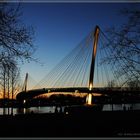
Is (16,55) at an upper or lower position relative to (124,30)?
lower

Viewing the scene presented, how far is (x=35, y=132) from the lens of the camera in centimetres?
1342

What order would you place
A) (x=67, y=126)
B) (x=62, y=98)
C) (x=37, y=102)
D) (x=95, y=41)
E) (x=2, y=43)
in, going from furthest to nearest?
(x=37, y=102), (x=62, y=98), (x=95, y=41), (x=2, y=43), (x=67, y=126)

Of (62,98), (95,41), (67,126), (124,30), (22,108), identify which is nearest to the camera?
(67,126)

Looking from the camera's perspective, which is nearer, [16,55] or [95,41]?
[16,55]

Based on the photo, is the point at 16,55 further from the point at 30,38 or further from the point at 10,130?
the point at 10,130

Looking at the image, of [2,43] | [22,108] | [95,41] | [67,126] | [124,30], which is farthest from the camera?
[22,108]

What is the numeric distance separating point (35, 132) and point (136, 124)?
5.08 m

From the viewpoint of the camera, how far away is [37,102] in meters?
93.9

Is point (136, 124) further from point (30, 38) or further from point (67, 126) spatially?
point (30, 38)

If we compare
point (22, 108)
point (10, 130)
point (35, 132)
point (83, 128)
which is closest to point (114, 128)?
point (83, 128)

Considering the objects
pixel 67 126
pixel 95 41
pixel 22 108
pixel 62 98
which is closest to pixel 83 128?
pixel 67 126

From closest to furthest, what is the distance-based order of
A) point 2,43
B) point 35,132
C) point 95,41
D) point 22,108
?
point 35,132 → point 2,43 → point 95,41 → point 22,108

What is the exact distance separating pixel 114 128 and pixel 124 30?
18.8ft

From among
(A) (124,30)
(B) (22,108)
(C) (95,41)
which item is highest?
(C) (95,41)
